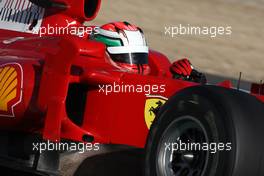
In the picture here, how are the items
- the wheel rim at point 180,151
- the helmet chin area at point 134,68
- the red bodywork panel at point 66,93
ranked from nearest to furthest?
the wheel rim at point 180,151
the red bodywork panel at point 66,93
the helmet chin area at point 134,68

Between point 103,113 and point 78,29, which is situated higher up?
point 78,29

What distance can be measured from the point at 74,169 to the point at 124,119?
52 cm

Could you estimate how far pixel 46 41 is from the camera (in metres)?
5.70

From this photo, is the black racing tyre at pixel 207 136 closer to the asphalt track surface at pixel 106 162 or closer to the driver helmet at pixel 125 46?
the asphalt track surface at pixel 106 162

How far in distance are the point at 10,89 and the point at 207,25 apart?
1113cm

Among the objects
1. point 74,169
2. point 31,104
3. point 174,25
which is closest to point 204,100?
point 74,169

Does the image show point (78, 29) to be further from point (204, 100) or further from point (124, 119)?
point (204, 100)

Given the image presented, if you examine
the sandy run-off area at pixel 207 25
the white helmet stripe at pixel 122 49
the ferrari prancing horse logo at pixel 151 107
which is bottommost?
the ferrari prancing horse logo at pixel 151 107

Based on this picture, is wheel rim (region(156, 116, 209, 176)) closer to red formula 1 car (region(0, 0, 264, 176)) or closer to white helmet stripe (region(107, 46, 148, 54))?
red formula 1 car (region(0, 0, 264, 176))

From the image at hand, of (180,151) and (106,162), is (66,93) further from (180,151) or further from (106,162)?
(180,151)

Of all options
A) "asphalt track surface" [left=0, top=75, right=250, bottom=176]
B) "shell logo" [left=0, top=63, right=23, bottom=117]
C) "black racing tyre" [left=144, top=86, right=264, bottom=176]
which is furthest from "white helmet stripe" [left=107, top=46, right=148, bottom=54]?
"black racing tyre" [left=144, top=86, right=264, bottom=176]

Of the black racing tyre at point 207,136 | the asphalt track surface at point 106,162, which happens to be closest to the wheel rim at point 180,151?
the black racing tyre at point 207,136

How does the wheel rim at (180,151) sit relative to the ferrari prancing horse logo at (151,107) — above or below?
below

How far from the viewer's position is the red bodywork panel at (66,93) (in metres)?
4.81
